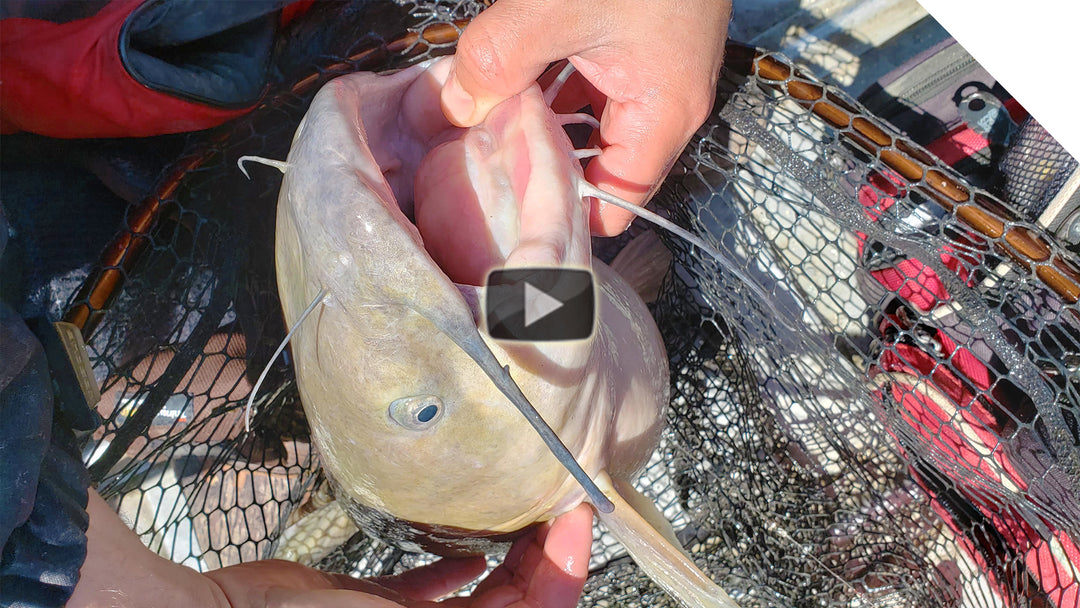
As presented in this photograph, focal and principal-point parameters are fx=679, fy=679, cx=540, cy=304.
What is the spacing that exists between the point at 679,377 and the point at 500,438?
3.21ft

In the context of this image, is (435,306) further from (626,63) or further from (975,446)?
(975,446)

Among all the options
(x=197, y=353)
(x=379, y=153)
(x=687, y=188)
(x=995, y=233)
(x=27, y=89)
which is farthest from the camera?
(x=687, y=188)

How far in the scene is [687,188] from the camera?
1555 millimetres

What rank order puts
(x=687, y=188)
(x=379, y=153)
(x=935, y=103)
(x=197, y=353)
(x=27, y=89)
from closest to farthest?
(x=379, y=153), (x=27, y=89), (x=197, y=353), (x=687, y=188), (x=935, y=103)

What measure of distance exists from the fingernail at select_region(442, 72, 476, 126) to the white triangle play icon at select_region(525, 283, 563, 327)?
0.91 feet

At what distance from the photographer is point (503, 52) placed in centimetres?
87

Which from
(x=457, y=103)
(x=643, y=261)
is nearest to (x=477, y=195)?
(x=457, y=103)

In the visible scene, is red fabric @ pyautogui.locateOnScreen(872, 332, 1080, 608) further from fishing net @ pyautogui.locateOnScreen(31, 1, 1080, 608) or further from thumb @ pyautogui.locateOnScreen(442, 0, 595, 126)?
thumb @ pyautogui.locateOnScreen(442, 0, 595, 126)

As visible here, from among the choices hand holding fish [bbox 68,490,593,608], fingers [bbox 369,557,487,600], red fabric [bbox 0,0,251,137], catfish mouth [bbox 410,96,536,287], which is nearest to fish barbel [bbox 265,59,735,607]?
catfish mouth [bbox 410,96,536,287]

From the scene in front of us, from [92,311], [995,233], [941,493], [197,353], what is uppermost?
[995,233]

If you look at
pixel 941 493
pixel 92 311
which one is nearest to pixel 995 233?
pixel 941 493

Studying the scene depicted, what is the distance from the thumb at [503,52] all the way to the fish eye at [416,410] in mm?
369

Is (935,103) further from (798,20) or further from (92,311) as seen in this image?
(92,311)

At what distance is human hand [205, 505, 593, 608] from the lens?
1101mm
